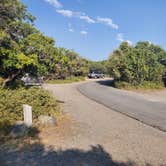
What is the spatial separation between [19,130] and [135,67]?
75.0 ft

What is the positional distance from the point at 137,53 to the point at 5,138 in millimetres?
24341

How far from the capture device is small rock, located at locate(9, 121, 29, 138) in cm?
638

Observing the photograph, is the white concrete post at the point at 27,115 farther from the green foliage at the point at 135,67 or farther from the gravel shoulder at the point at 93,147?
the green foliage at the point at 135,67

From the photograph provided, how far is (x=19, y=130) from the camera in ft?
21.3

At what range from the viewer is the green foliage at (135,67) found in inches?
1073

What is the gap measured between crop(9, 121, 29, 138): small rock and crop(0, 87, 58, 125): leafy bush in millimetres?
848

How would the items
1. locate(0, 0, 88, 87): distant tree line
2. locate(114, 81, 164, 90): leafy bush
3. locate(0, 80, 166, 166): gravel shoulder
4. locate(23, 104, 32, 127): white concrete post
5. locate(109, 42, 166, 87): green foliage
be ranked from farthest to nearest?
1. locate(109, 42, 166, 87): green foliage
2. locate(114, 81, 164, 90): leafy bush
3. locate(0, 0, 88, 87): distant tree line
4. locate(23, 104, 32, 127): white concrete post
5. locate(0, 80, 166, 166): gravel shoulder

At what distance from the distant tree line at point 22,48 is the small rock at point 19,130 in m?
3.32

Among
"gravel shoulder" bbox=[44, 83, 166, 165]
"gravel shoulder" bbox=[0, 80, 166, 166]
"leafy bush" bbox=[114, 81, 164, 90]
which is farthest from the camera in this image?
"leafy bush" bbox=[114, 81, 164, 90]

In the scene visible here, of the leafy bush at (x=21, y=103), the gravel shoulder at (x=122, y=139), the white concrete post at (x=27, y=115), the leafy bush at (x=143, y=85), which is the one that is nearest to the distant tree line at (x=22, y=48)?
the leafy bush at (x=21, y=103)

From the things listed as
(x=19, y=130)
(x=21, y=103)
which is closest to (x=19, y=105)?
(x=21, y=103)

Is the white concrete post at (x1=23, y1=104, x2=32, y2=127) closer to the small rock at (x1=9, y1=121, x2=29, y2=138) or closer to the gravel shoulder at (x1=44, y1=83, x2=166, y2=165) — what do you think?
→ the small rock at (x1=9, y1=121, x2=29, y2=138)

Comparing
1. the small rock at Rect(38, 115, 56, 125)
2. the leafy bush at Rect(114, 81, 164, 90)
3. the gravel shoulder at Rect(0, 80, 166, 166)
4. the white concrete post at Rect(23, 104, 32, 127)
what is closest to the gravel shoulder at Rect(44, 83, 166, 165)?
the gravel shoulder at Rect(0, 80, 166, 166)

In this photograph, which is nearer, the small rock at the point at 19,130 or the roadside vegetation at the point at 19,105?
the small rock at the point at 19,130
